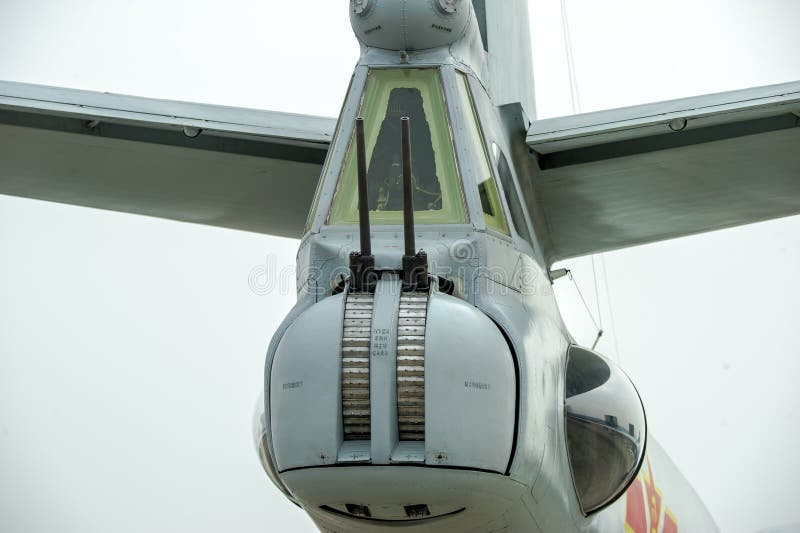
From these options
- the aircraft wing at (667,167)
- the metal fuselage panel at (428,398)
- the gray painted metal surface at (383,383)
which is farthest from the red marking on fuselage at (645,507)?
the gray painted metal surface at (383,383)

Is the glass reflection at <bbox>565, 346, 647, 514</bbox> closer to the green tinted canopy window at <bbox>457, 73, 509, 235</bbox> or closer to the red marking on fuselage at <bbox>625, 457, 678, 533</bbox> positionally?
the green tinted canopy window at <bbox>457, 73, 509, 235</bbox>

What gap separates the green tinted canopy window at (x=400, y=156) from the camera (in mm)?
5562

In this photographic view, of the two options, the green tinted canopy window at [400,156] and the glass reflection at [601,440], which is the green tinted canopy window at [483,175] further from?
the glass reflection at [601,440]

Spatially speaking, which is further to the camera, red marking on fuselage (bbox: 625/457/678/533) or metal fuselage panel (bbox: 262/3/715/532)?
red marking on fuselage (bbox: 625/457/678/533)

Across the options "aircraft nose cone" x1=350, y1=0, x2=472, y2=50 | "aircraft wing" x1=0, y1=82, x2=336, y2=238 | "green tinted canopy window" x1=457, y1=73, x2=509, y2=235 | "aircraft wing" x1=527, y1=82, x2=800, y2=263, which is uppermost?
"aircraft wing" x1=0, y1=82, x2=336, y2=238

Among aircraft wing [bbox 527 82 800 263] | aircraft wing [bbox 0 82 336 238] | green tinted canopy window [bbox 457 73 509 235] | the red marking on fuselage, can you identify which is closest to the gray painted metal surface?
green tinted canopy window [bbox 457 73 509 235]

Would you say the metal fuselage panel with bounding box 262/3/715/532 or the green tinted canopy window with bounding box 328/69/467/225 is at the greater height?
the green tinted canopy window with bounding box 328/69/467/225

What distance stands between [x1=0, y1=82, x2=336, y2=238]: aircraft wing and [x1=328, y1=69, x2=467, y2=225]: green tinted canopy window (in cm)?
142

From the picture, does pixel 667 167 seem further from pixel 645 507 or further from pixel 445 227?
pixel 445 227

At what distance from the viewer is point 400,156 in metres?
5.84

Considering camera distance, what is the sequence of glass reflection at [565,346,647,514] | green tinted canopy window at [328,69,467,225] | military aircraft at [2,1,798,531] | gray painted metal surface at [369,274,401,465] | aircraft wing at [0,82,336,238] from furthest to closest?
1. aircraft wing at [0,82,336,238]
2. glass reflection at [565,346,647,514]
3. green tinted canopy window at [328,69,467,225]
4. military aircraft at [2,1,798,531]
5. gray painted metal surface at [369,274,401,465]

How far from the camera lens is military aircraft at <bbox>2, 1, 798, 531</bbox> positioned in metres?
4.56

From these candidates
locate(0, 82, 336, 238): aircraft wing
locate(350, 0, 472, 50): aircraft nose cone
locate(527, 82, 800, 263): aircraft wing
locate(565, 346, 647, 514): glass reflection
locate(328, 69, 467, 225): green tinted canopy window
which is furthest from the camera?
locate(0, 82, 336, 238): aircraft wing

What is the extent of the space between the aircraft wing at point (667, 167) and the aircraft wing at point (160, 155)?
1640 millimetres
